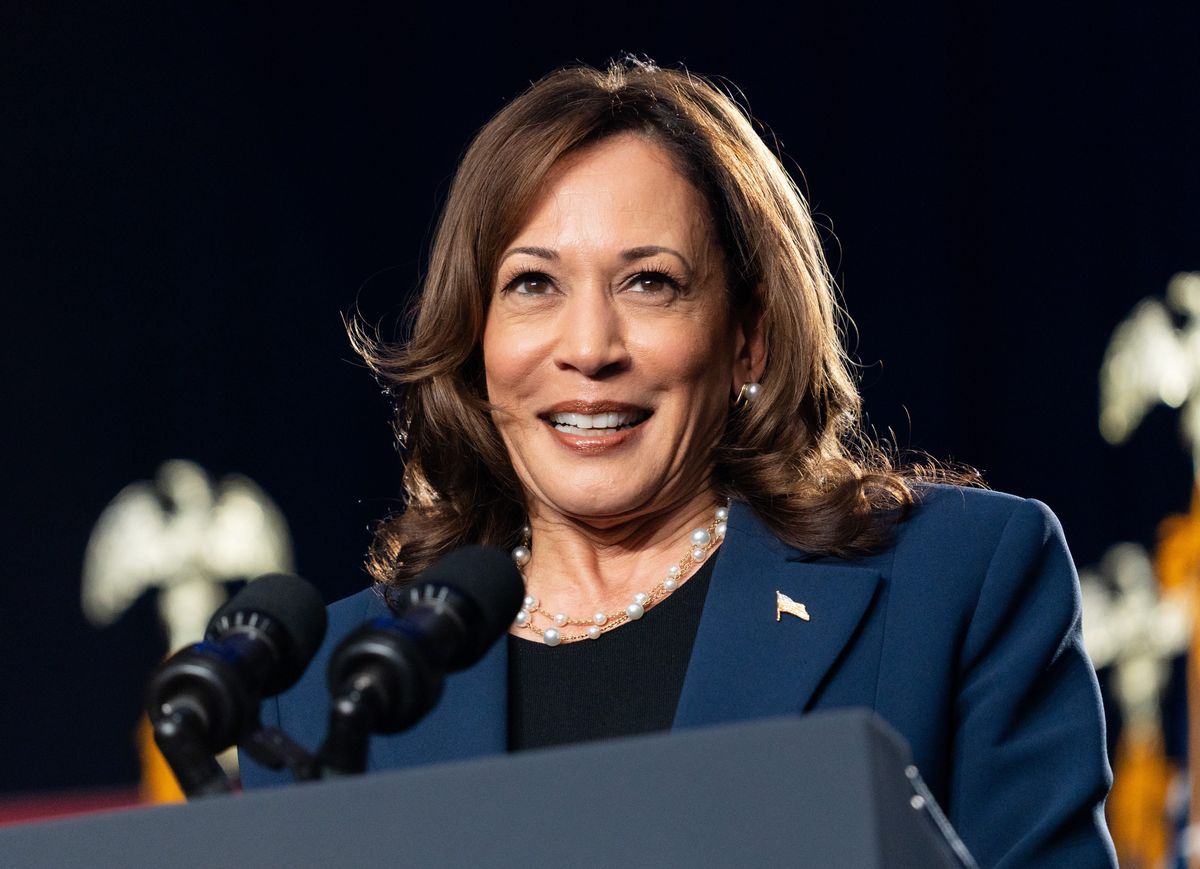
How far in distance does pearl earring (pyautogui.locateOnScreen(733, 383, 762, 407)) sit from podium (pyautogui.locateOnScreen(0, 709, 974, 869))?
1.24 meters

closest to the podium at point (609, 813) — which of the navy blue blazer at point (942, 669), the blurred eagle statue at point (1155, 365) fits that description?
the navy blue blazer at point (942, 669)

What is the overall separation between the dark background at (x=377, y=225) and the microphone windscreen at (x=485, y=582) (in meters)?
3.11

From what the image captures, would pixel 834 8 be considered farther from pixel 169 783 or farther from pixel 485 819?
pixel 485 819

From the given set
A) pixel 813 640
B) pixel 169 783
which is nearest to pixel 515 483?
pixel 813 640

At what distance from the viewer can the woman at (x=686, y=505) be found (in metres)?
1.69

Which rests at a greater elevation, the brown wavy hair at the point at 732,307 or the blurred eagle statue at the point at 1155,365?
the brown wavy hair at the point at 732,307

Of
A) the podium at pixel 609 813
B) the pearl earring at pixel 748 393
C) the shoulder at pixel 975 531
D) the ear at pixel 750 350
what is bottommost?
the shoulder at pixel 975 531

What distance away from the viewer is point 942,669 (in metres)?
1.71

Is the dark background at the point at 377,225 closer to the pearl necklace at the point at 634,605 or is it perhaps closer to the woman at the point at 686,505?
the woman at the point at 686,505

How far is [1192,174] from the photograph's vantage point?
4.19 m

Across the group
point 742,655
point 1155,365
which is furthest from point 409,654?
point 1155,365

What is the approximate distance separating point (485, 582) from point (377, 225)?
3.45 m

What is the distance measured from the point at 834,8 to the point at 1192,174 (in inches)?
39.1

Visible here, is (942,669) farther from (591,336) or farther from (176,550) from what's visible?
(176,550)
